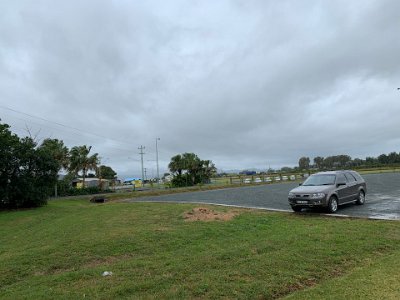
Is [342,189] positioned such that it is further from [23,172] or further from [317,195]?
[23,172]

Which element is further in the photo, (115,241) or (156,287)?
(115,241)

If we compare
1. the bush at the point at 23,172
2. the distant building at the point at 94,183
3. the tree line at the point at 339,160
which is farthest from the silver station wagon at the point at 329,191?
the tree line at the point at 339,160

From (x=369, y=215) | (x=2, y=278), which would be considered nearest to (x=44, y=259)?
(x=2, y=278)

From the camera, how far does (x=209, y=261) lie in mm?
6562

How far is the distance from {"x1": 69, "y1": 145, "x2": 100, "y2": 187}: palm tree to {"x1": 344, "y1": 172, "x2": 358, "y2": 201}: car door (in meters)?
44.7

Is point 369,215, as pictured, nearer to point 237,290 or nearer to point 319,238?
point 319,238

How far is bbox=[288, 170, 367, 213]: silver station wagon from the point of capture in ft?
43.4

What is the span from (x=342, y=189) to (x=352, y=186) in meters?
1.11

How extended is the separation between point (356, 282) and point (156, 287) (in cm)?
302

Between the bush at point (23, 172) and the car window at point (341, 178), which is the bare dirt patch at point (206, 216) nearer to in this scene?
the car window at point (341, 178)

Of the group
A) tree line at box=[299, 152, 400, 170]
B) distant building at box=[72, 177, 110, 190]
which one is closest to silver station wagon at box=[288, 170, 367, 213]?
distant building at box=[72, 177, 110, 190]

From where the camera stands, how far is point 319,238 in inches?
328

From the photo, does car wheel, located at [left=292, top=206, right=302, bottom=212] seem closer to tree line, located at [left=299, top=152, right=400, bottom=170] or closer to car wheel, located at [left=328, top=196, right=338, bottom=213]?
car wheel, located at [left=328, top=196, right=338, bottom=213]

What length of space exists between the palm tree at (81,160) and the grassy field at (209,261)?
43.5 meters
